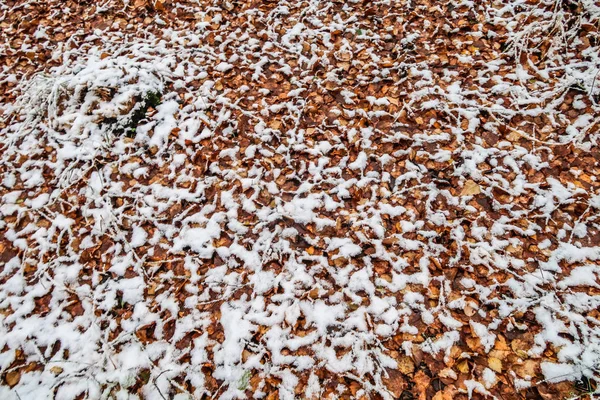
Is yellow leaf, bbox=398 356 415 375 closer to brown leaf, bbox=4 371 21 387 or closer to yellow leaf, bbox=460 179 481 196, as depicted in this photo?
yellow leaf, bbox=460 179 481 196

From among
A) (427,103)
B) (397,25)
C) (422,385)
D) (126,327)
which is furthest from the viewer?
(397,25)

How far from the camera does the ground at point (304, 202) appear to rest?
88.7 inches

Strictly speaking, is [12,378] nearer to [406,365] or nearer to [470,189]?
[406,365]

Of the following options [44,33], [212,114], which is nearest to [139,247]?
[212,114]

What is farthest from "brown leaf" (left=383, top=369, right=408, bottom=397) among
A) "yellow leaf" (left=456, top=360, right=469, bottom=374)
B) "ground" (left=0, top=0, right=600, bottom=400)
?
"yellow leaf" (left=456, top=360, right=469, bottom=374)

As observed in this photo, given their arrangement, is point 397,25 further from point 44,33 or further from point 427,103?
point 44,33

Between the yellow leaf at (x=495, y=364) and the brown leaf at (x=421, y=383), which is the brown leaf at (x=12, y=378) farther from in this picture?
the yellow leaf at (x=495, y=364)

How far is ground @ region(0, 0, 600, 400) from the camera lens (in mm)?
2252

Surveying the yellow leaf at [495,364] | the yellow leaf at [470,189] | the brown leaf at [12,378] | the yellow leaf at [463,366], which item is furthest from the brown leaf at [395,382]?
→ the brown leaf at [12,378]

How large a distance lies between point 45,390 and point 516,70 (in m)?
4.77

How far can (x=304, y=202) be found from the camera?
2.92 metres

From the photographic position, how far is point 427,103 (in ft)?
10.7

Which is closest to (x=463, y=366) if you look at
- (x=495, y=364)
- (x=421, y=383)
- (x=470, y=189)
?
(x=495, y=364)

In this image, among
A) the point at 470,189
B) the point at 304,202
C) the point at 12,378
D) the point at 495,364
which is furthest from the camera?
the point at 304,202
